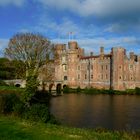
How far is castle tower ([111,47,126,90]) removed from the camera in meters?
62.5

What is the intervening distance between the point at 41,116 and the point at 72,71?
187ft

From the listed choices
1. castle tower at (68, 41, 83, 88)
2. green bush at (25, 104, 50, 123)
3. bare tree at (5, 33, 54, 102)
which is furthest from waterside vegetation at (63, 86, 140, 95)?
green bush at (25, 104, 50, 123)

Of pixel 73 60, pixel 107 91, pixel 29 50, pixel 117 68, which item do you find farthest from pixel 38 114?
pixel 73 60

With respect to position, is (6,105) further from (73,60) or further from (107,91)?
(73,60)

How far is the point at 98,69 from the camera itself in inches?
→ 2692

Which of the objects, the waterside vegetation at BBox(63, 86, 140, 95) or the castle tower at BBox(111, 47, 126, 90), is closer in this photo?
the waterside vegetation at BBox(63, 86, 140, 95)

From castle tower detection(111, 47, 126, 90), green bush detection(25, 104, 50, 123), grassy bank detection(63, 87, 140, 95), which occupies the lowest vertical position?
green bush detection(25, 104, 50, 123)

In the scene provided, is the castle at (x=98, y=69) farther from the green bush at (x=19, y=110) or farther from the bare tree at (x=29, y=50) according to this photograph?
the green bush at (x=19, y=110)

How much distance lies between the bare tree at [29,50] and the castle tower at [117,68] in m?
24.4

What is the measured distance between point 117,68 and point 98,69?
6274 mm

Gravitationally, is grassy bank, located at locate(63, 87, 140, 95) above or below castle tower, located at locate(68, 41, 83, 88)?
below

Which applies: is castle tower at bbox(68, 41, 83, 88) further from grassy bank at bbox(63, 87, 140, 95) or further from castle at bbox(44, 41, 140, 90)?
grassy bank at bbox(63, 87, 140, 95)

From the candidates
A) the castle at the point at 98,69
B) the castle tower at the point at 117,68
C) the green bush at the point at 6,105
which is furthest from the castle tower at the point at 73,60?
the green bush at the point at 6,105

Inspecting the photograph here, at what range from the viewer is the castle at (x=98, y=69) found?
6312cm
